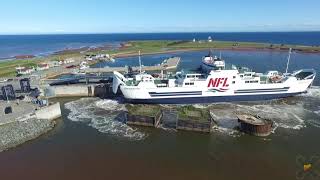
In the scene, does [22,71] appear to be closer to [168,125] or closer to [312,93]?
Answer: [168,125]

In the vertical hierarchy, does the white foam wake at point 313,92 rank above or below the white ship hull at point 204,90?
below

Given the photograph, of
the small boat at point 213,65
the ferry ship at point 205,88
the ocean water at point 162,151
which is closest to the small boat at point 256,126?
the ocean water at point 162,151

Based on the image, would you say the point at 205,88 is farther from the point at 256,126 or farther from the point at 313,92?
the point at 313,92

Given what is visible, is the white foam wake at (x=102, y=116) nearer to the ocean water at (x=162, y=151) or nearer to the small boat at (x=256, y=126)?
the ocean water at (x=162, y=151)

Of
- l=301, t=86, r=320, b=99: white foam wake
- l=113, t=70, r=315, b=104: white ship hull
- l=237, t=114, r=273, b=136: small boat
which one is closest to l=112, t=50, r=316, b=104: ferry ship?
l=113, t=70, r=315, b=104: white ship hull

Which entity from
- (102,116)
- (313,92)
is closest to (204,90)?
(102,116)
